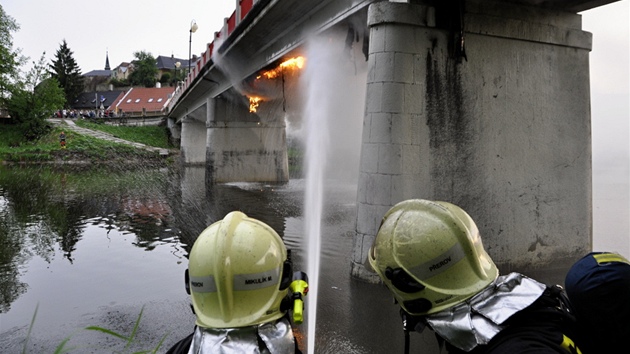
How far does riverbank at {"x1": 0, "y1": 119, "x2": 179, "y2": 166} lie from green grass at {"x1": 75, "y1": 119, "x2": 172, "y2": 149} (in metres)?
0.49

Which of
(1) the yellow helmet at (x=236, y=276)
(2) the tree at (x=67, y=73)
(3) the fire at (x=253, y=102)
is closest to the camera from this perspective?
(1) the yellow helmet at (x=236, y=276)

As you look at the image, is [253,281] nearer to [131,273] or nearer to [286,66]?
[131,273]

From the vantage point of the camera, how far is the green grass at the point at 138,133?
58.3 metres

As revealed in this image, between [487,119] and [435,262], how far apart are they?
7121 mm

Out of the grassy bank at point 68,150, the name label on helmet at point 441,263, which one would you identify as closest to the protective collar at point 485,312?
the name label on helmet at point 441,263

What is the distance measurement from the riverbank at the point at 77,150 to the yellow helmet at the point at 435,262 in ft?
139

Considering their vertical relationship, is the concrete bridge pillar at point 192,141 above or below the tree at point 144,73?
below

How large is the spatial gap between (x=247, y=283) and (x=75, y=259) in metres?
9.27

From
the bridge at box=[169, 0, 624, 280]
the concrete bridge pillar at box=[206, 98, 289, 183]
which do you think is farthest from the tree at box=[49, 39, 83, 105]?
the bridge at box=[169, 0, 624, 280]

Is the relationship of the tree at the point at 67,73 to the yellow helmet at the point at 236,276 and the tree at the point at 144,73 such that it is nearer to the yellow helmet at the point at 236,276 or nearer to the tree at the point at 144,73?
the tree at the point at 144,73

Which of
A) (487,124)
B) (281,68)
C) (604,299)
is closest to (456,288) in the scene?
(604,299)

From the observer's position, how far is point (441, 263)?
7.78 feet

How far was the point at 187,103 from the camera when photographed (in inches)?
1698

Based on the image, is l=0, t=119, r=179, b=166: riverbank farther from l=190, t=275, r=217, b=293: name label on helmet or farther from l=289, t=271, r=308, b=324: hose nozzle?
l=289, t=271, r=308, b=324: hose nozzle
